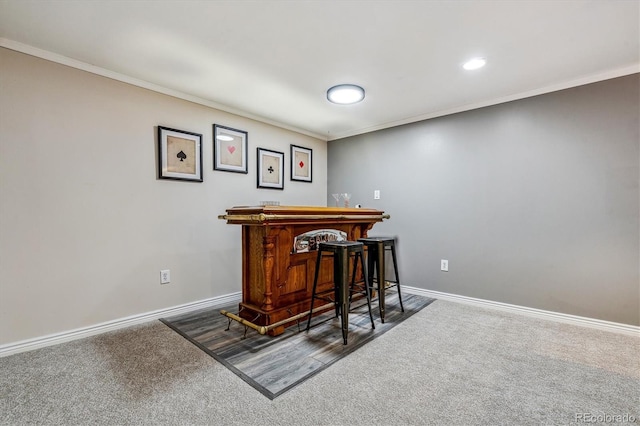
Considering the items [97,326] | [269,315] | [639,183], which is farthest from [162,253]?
[639,183]

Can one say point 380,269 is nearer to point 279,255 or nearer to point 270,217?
point 279,255

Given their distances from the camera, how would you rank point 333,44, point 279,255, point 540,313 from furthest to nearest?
point 540,313
point 279,255
point 333,44

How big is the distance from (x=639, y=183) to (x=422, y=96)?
1.88 metres

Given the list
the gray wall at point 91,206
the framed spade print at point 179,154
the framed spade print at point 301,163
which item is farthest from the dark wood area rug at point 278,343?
the framed spade print at point 301,163

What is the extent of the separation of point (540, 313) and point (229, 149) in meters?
3.54

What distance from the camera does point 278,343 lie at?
2145mm

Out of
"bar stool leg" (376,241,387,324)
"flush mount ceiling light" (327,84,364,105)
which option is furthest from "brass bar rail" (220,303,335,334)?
"flush mount ceiling light" (327,84,364,105)

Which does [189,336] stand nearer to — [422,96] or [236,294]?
[236,294]

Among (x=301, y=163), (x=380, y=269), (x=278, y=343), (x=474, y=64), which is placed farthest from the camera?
(x=301, y=163)

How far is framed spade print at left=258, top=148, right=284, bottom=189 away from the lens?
352 centimetres

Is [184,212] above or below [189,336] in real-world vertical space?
above

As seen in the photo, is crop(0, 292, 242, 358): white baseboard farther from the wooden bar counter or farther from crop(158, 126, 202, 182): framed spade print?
crop(158, 126, 202, 182): framed spade print

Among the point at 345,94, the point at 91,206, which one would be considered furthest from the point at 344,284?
the point at 91,206

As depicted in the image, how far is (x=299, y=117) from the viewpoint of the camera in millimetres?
3543
